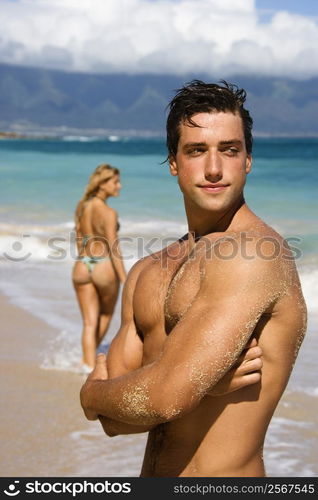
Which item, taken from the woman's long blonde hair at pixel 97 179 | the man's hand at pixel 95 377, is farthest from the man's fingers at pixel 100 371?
the woman's long blonde hair at pixel 97 179

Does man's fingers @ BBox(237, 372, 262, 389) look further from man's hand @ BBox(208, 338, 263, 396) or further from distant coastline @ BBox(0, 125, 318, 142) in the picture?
distant coastline @ BBox(0, 125, 318, 142)

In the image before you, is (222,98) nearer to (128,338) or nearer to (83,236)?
(128,338)

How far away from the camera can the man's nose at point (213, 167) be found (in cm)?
226

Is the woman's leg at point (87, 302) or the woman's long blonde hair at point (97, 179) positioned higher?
the woman's long blonde hair at point (97, 179)

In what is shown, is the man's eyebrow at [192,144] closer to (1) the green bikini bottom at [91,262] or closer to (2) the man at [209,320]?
(2) the man at [209,320]

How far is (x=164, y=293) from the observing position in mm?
2432

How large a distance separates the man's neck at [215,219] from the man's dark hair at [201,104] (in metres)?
0.19

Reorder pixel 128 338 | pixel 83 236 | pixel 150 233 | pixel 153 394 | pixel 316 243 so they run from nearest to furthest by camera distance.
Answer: pixel 153 394, pixel 128 338, pixel 83 236, pixel 316 243, pixel 150 233

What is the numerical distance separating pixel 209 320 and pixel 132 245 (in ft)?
43.5

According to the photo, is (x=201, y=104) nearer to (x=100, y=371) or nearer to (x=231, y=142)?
(x=231, y=142)

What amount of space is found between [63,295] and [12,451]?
504 centimetres

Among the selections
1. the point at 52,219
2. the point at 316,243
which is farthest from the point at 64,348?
the point at 52,219

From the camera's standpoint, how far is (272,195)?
27000 mm

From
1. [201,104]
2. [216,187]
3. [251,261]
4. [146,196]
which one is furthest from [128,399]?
[146,196]
